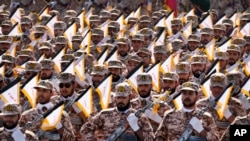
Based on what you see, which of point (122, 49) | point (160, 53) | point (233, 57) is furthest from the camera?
point (122, 49)

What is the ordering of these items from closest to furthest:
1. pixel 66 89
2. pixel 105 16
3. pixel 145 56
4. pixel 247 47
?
pixel 66 89
pixel 145 56
pixel 247 47
pixel 105 16

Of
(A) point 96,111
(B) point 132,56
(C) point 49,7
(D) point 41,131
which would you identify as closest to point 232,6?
(C) point 49,7

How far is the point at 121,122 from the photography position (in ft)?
54.9

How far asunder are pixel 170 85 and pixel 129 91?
8.20 feet

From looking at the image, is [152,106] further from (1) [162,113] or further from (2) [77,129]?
(2) [77,129]

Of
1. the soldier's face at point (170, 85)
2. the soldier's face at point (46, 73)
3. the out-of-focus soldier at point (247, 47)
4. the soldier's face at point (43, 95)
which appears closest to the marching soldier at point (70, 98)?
the soldier's face at point (43, 95)

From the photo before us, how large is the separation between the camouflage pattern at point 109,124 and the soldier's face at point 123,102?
82mm

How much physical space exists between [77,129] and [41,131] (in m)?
1.93

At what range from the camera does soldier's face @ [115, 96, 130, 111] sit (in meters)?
16.8

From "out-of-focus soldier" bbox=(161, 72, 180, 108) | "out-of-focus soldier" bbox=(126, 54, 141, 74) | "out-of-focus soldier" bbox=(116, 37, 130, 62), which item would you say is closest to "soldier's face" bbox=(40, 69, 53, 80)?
"out-of-focus soldier" bbox=(126, 54, 141, 74)

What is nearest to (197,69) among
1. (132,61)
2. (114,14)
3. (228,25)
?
(132,61)

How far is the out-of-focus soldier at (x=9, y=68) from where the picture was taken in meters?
21.3

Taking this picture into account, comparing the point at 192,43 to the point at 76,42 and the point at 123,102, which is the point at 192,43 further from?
the point at 123,102

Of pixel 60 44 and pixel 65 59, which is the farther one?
pixel 60 44
